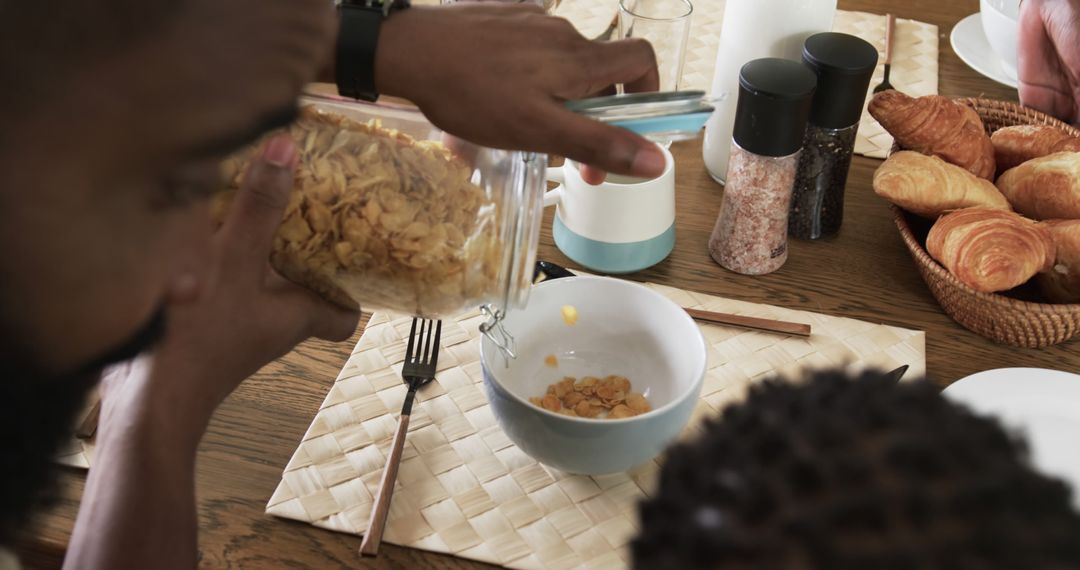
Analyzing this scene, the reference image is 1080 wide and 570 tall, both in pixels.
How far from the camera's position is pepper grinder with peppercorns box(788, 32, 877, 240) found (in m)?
0.84

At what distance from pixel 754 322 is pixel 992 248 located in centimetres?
20

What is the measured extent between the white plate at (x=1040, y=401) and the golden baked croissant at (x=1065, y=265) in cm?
9

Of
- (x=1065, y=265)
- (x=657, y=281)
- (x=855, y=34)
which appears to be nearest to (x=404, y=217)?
(x=657, y=281)

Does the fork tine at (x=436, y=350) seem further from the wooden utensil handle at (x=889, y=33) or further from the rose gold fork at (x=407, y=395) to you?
the wooden utensil handle at (x=889, y=33)

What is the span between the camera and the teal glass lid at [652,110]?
57 cm

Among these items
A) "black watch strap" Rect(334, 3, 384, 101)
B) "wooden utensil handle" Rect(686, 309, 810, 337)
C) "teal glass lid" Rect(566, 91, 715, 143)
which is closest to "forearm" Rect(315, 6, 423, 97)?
"black watch strap" Rect(334, 3, 384, 101)

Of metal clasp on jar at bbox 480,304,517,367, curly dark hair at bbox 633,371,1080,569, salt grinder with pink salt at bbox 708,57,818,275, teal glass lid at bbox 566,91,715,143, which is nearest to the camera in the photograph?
curly dark hair at bbox 633,371,1080,569

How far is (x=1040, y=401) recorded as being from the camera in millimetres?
736

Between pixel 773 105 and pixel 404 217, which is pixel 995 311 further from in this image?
pixel 404 217

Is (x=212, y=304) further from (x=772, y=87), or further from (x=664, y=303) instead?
(x=772, y=87)

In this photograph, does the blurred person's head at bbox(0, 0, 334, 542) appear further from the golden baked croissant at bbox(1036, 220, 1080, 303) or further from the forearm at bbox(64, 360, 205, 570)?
the golden baked croissant at bbox(1036, 220, 1080, 303)

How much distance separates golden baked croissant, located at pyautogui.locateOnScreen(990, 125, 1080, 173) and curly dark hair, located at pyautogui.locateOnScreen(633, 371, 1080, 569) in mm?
762

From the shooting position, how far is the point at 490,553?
64cm

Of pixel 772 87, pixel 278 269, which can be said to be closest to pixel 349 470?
pixel 278 269
